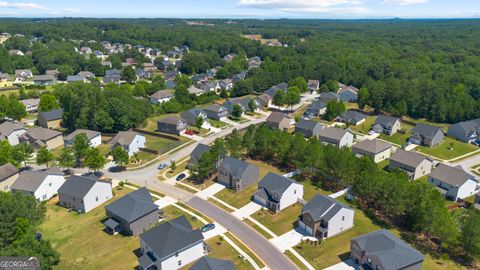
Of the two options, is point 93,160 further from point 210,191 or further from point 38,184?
point 210,191

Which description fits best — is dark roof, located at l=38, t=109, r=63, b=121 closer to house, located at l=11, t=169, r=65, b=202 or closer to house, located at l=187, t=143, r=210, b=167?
house, located at l=11, t=169, r=65, b=202

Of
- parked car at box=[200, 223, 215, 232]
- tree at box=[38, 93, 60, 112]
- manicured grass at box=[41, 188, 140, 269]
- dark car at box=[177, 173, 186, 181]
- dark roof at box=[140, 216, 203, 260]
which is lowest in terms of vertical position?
manicured grass at box=[41, 188, 140, 269]

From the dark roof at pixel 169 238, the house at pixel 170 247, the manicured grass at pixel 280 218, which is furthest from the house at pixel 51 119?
the manicured grass at pixel 280 218

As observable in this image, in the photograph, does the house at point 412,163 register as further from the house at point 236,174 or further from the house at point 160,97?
the house at point 160,97

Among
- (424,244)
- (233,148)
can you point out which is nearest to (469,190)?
(424,244)

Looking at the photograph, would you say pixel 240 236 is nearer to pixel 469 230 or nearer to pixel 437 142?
pixel 469 230

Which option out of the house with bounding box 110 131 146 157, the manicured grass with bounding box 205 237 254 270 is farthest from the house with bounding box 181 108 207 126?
the manicured grass with bounding box 205 237 254 270

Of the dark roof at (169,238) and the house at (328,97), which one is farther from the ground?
the dark roof at (169,238)
